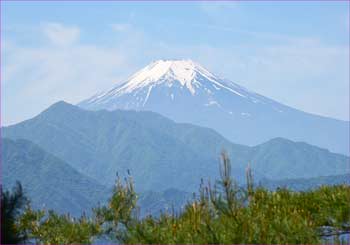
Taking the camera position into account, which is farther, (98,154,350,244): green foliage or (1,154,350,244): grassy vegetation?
(1,154,350,244): grassy vegetation

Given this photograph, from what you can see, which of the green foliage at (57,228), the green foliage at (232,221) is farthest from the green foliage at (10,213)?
the green foliage at (57,228)

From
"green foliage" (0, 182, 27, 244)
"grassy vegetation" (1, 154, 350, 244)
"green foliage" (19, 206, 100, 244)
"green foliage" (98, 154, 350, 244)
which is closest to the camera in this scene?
"green foliage" (98, 154, 350, 244)

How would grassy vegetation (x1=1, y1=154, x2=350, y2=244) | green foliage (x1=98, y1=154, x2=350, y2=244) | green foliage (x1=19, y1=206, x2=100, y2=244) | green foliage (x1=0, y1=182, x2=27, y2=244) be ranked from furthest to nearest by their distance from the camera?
green foliage (x1=19, y1=206, x2=100, y2=244) < green foliage (x1=0, y1=182, x2=27, y2=244) < grassy vegetation (x1=1, y1=154, x2=350, y2=244) < green foliage (x1=98, y1=154, x2=350, y2=244)

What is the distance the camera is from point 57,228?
46.3m

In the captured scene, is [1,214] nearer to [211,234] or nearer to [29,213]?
[211,234]

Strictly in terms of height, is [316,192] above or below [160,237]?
above

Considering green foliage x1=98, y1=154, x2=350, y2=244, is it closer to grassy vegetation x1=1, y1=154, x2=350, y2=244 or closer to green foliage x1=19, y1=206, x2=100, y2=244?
grassy vegetation x1=1, y1=154, x2=350, y2=244

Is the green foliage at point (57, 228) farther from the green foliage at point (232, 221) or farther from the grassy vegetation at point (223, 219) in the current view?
the green foliage at point (232, 221)

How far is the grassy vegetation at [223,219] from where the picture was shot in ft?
98.7

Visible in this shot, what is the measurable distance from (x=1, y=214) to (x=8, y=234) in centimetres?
90

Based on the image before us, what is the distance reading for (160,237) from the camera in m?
32.7

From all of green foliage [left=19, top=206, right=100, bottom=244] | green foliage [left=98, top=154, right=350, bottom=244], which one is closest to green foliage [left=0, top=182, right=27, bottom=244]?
green foliage [left=98, top=154, right=350, bottom=244]

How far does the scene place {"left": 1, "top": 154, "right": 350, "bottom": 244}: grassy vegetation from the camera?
98.7ft

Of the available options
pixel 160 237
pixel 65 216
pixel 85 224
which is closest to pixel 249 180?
pixel 160 237
